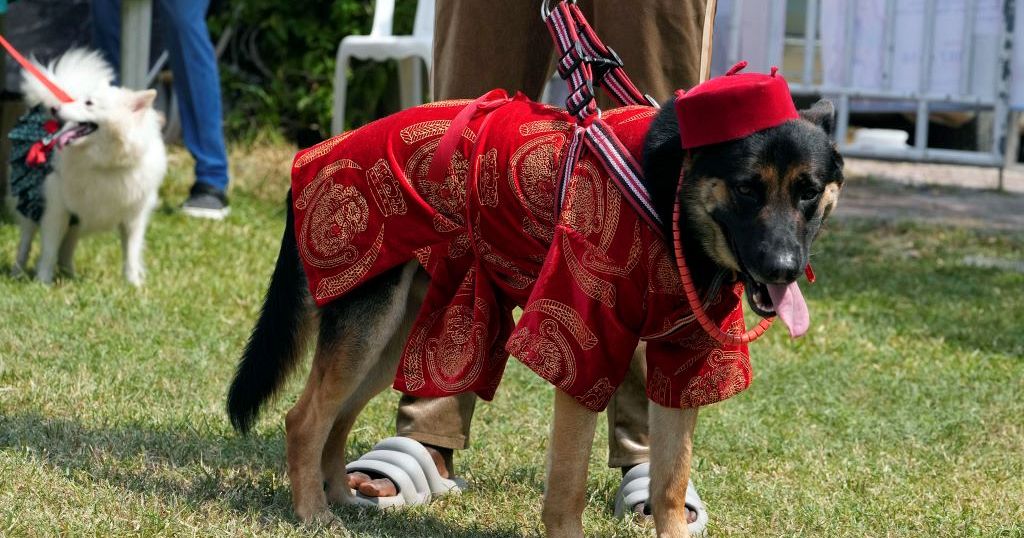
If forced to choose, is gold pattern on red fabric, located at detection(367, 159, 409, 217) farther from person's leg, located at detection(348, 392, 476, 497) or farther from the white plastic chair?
the white plastic chair

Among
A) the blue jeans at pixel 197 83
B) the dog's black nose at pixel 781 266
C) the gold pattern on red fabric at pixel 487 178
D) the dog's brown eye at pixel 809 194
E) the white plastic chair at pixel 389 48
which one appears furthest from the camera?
the white plastic chair at pixel 389 48

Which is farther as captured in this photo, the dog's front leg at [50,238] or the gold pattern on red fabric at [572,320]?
the dog's front leg at [50,238]

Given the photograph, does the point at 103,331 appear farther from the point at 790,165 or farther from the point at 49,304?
the point at 790,165

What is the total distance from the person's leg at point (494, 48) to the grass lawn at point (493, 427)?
1.12 metres

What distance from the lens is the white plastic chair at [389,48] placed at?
25.3 ft

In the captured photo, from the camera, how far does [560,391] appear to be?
8.91 feet

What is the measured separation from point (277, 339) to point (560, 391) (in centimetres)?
81

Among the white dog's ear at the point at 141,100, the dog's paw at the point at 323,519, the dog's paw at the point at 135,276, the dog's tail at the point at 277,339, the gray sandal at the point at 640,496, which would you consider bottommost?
the dog's paw at the point at 135,276

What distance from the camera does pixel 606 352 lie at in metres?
2.63

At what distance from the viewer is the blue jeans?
678 centimetres

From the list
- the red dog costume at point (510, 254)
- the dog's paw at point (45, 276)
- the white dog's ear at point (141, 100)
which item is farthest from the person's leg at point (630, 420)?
the white dog's ear at point (141, 100)

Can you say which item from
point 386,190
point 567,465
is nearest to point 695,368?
point 567,465

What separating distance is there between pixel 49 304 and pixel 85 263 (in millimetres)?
1108

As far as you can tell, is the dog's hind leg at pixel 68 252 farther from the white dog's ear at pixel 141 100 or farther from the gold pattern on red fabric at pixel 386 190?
the gold pattern on red fabric at pixel 386 190
